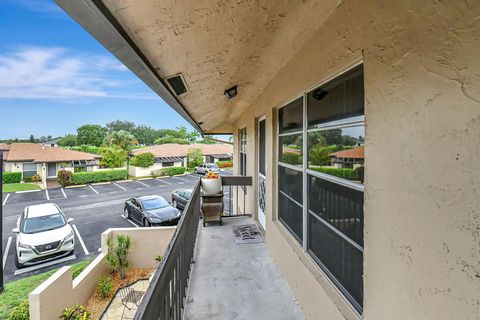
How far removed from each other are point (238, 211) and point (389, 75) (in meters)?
7.45

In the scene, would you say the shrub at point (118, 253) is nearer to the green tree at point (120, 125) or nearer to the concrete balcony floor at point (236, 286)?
the concrete balcony floor at point (236, 286)

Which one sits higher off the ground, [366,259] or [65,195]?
[366,259]

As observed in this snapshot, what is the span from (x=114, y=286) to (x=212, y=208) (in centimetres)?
476

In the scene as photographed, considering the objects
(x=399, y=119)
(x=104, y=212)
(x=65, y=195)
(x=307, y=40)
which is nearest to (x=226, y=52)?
(x=307, y=40)

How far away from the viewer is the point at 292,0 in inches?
56.4

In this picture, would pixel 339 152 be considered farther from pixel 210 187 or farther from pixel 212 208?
pixel 212 208

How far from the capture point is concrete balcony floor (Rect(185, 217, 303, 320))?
248 centimetres

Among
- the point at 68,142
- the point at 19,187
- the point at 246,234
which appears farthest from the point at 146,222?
the point at 68,142

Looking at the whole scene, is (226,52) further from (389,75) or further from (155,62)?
(389,75)

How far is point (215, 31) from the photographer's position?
5.42ft

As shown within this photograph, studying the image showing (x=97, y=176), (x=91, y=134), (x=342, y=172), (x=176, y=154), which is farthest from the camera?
(x=91, y=134)

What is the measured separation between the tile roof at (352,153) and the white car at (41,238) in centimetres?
956

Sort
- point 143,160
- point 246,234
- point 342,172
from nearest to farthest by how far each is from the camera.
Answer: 1. point 342,172
2. point 246,234
3. point 143,160

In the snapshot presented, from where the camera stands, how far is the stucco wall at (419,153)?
79 cm
